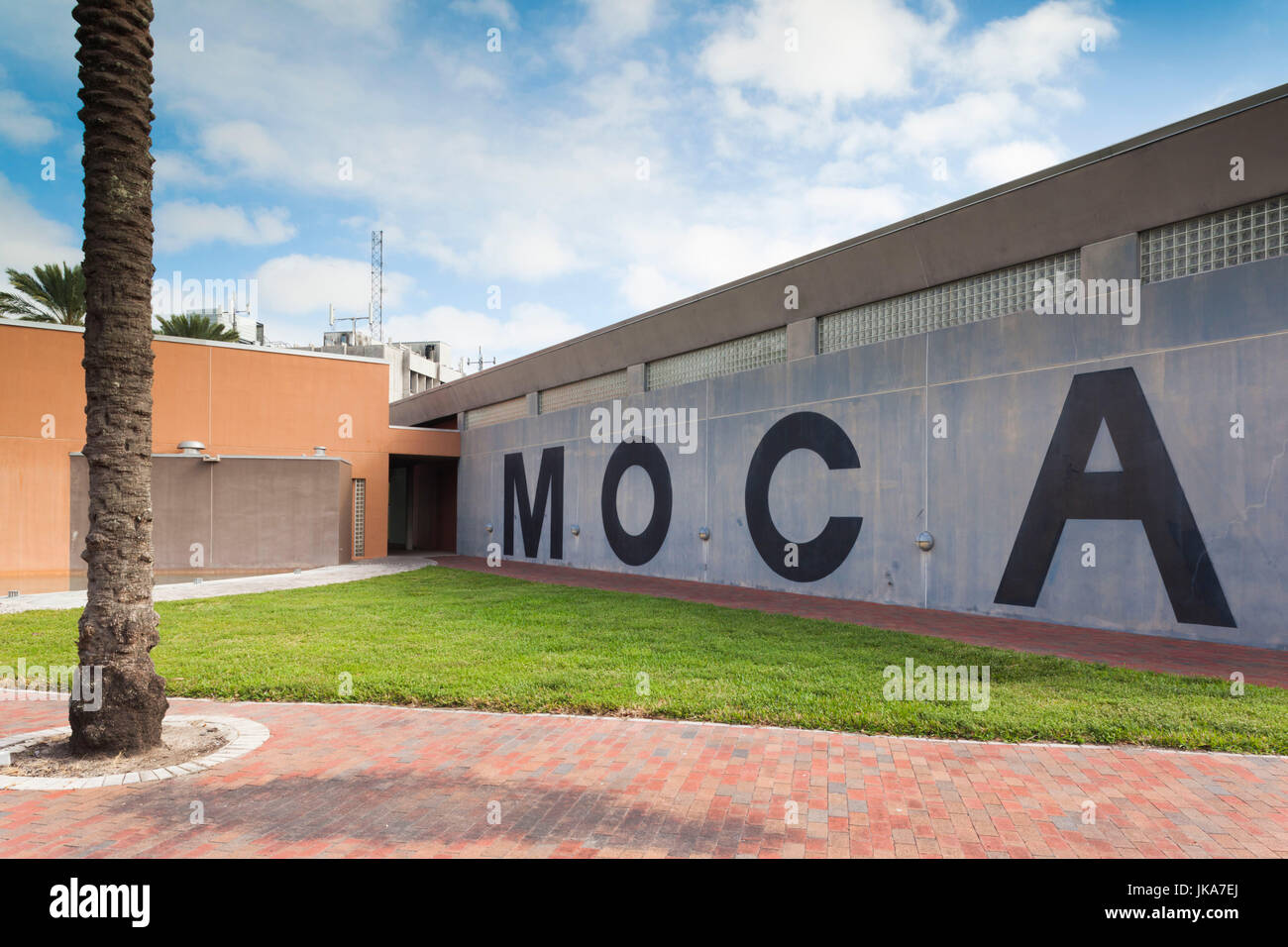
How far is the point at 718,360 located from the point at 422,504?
20.2 meters

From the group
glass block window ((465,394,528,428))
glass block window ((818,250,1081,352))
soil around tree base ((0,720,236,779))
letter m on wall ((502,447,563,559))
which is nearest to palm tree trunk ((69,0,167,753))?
soil around tree base ((0,720,236,779))

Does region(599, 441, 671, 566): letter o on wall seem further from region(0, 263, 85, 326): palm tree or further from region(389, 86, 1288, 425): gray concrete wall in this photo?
region(0, 263, 85, 326): palm tree

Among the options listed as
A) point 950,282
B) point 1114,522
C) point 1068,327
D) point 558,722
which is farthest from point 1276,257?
point 558,722

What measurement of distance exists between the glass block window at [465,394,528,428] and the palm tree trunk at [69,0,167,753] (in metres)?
20.9

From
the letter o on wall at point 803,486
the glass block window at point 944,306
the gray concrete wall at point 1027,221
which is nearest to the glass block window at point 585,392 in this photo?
the gray concrete wall at point 1027,221

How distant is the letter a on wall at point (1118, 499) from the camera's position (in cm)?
1020

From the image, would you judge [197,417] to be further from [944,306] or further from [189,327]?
[944,306]

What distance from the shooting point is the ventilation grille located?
27359 millimetres

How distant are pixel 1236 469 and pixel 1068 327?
3017 millimetres

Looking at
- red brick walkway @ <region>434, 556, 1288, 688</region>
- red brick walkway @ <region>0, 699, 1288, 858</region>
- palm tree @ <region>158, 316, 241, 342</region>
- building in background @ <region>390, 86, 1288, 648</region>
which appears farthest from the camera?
palm tree @ <region>158, 316, 241, 342</region>

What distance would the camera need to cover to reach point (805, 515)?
15.9 metres

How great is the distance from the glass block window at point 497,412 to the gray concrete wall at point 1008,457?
9230 mm

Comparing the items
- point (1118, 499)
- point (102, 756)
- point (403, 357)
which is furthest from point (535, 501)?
point (403, 357)

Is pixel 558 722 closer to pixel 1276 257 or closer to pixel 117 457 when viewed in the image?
pixel 117 457
